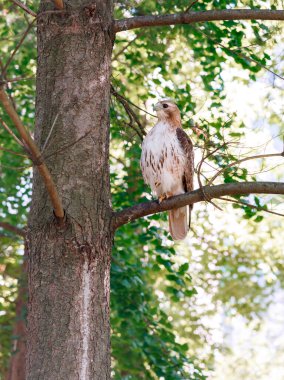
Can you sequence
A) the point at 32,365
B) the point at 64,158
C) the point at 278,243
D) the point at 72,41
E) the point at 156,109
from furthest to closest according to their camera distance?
the point at 278,243
the point at 156,109
the point at 72,41
the point at 64,158
the point at 32,365

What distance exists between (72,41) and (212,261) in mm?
6859

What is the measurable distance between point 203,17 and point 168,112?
1552 millimetres

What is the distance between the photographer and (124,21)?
4.71 m

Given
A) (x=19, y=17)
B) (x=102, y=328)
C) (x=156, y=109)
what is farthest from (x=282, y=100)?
(x=102, y=328)

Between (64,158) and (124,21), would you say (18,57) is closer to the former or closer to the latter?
(124,21)

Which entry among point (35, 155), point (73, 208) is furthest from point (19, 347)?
point (35, 155)

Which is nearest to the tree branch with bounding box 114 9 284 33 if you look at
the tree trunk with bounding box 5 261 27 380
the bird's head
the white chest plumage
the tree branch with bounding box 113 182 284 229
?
the tree branch with bounding box 113 182 284 229

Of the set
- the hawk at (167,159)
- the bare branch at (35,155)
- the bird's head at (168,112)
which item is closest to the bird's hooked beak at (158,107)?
the bird's head at (168,112)

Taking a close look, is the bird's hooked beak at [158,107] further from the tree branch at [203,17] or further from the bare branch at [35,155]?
the bare branch at [35,155]

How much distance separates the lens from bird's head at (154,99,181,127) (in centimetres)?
619

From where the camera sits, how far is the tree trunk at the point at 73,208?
12.7 ft

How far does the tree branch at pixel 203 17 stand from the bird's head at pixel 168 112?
1.45 meters

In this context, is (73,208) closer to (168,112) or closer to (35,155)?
(35,155)

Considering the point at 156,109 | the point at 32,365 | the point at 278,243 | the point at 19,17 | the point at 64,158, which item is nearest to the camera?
the point at 32,365
